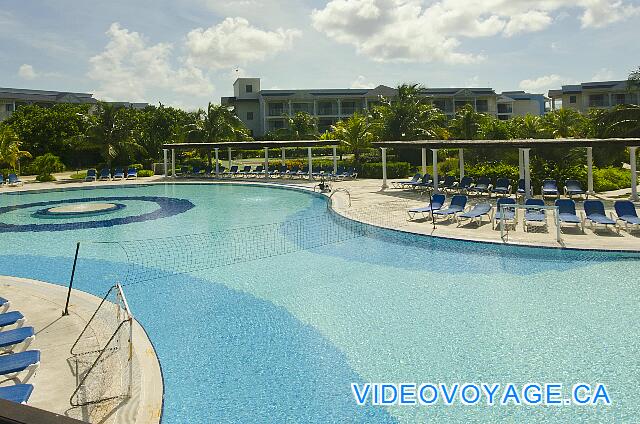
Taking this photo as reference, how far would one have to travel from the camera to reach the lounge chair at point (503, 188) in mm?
21750

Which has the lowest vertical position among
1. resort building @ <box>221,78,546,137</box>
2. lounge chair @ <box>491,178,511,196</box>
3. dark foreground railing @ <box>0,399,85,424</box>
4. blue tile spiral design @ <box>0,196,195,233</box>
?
blue tile spiral design @ <box>0,196,195,233</box>

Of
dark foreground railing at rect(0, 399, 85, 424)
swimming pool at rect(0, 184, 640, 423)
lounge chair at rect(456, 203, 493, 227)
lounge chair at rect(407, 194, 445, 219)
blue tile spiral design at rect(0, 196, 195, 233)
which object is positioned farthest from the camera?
blue tile spiral design at rect(0, 196, 195, 233)

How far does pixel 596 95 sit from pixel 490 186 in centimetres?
6295

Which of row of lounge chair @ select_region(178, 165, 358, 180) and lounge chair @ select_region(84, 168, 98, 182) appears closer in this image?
row of lounge chair @ select_region(178, 165, 358, 180)

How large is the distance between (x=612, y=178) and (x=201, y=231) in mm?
20350

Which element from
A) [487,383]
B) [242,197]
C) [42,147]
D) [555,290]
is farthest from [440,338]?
[42,147]

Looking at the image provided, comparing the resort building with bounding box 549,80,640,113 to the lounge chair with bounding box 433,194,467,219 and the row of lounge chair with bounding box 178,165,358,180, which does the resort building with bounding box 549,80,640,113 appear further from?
the lounge chair with bounding box 433,194,467,219

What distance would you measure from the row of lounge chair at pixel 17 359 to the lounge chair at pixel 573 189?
19503 mm

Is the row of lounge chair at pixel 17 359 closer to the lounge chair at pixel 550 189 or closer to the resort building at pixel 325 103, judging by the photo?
the lounge chair at pixel 550 189

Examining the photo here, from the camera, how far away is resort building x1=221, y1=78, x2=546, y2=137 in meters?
71.4

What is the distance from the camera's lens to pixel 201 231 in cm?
1839

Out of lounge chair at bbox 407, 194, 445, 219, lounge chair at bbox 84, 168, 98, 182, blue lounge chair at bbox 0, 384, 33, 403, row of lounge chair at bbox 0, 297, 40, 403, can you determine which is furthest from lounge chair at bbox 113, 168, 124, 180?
blue lounge chair at bbox 0, 384, 33, 403

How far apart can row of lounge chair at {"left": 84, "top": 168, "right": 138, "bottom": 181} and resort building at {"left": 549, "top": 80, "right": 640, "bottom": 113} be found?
61.4 m

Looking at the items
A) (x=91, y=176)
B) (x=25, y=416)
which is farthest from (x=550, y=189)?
(x=91, y=176)
